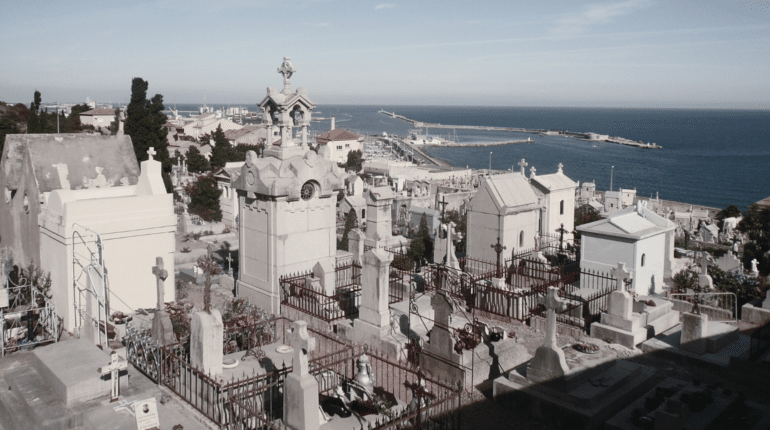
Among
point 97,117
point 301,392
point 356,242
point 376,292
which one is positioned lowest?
point 301,392

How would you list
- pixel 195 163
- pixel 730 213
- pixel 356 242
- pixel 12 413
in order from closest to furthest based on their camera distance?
pixel 12 413 < pixel 356 242 < pixel 730 213 < pixel 195 163

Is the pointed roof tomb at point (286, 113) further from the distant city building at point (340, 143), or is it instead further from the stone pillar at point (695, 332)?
the distant city building at point (340, 143)

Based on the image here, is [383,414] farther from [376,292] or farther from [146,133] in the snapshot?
[146,133]

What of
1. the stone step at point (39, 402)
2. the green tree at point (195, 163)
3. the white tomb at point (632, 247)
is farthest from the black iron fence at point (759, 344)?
the green tree at point (195, 163)

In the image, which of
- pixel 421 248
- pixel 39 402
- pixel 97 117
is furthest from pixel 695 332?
pixel 97 117

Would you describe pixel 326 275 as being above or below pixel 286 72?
below

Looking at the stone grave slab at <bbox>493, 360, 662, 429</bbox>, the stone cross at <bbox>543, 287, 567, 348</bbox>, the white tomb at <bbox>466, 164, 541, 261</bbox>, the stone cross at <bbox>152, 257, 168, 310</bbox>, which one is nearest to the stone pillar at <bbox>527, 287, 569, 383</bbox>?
the stone cross at <bbox>543, 287, 567, 348</bbox>

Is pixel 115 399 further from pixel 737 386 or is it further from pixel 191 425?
pixel 737 386
